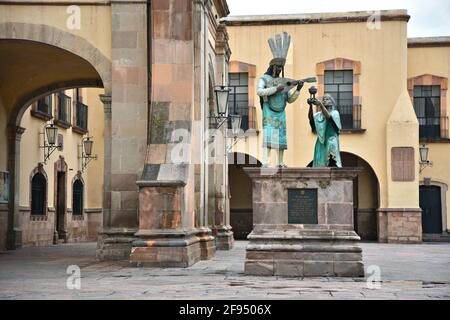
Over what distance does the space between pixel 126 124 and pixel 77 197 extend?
1480 centimetres

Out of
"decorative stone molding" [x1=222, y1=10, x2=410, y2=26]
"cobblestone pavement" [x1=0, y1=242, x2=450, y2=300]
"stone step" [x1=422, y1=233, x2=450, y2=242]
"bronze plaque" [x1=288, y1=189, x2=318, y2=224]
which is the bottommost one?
Result: "stone step" [x1=422, y1=233, x2=450, y2=242]

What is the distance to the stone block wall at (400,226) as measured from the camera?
31625 millimetres

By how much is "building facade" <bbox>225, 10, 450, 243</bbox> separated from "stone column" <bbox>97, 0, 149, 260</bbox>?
52.6 ft

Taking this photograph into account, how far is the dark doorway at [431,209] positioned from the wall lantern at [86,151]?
14293 mm

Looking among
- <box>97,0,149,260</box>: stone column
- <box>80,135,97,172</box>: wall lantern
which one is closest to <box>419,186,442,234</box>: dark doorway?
<box>80,135,97,172</box>: wall lantern

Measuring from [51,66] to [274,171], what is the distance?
30.6 feet

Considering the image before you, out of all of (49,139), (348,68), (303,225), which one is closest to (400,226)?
(348,68)

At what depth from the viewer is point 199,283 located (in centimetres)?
1235

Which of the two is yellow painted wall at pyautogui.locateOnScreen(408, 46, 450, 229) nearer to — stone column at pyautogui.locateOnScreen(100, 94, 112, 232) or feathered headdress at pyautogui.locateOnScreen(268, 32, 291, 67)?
stone column at pyautogui.locateOnScreen(100, 94, 112, 232)

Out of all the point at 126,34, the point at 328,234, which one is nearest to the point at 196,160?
the point at 126,34

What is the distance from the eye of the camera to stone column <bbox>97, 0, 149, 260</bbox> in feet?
55.1

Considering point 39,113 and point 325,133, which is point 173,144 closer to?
point 325,133

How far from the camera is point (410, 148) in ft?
105
